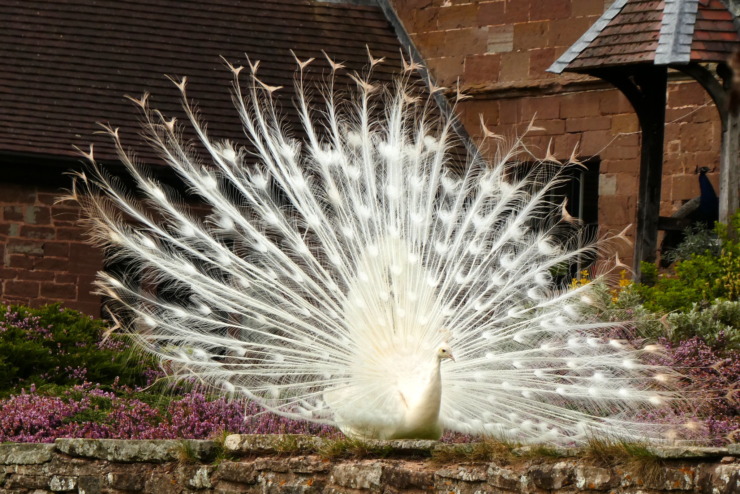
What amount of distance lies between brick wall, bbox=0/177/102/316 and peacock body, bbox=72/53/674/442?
7412mm

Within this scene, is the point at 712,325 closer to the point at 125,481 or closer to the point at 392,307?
the point at 392,307

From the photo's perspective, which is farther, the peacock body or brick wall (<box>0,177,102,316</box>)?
brick wall (<box>0,177,102,316</box>)

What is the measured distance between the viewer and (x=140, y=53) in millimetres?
17438

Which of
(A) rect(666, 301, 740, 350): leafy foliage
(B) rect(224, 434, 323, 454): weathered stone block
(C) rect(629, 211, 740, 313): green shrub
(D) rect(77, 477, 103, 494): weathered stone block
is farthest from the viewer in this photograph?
(C) rect(629, 211, 740, 313): green shrub

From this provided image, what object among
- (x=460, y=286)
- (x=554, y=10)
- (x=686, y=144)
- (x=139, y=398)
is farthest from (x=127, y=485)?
(x=554, y=10)

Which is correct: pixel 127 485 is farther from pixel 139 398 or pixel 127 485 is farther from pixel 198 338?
pixel 139 398

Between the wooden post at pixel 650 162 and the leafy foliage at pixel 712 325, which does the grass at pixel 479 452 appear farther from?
the wooden post at pixel 650 162

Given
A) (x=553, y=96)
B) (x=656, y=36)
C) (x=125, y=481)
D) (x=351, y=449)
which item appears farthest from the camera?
(x=553, y=96)

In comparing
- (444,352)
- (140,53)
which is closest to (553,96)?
(140,53)

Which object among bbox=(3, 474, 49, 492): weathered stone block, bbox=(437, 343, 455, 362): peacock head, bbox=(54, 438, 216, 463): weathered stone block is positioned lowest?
bbox=(3, 474, 49, 492): weathered stone block

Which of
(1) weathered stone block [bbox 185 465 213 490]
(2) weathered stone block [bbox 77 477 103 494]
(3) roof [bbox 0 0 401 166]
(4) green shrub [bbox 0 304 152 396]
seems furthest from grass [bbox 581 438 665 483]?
(3) roof [bbox 0 0 401 166]

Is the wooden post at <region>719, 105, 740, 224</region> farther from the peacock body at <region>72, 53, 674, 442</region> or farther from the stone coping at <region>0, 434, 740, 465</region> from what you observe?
the stone coping at <region>0, 434, 740, 465</region>

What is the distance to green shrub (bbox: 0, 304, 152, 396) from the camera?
1080cm

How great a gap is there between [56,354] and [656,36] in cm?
623
